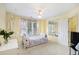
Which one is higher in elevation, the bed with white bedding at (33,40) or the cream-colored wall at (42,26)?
the cream-colored wall at (42,26)

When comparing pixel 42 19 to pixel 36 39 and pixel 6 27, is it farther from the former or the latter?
pixel 6 27

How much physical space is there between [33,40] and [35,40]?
0.04m

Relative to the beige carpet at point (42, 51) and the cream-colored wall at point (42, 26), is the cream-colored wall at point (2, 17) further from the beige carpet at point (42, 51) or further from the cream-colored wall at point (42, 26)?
the cream-colored wall at point (42, 26)

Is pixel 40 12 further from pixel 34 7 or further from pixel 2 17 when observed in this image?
pixel 2 17

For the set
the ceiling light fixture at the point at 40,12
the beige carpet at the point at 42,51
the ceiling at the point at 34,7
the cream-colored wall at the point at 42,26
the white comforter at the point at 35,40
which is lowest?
the beige carpet at the point at 42,51

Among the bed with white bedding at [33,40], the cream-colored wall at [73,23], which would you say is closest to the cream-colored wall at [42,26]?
the bed with white bedding at [33,40]

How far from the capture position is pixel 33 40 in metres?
2.11

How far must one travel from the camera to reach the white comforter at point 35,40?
2082 mm

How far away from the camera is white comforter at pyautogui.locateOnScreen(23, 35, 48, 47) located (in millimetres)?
2082

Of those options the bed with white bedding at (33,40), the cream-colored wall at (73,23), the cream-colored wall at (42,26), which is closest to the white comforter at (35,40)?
the bed with white bedding at (33,40)

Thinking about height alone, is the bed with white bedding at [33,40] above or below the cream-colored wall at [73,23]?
below

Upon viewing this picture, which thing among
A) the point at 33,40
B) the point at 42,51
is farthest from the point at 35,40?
the point at 42,51

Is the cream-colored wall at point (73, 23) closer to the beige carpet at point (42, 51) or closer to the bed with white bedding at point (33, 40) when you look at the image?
the beige carpet at point (42, 51)

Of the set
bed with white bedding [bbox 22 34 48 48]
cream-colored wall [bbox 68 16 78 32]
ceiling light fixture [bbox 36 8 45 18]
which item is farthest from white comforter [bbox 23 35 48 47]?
cream-colored wall [bbox 68 16 78 32]
